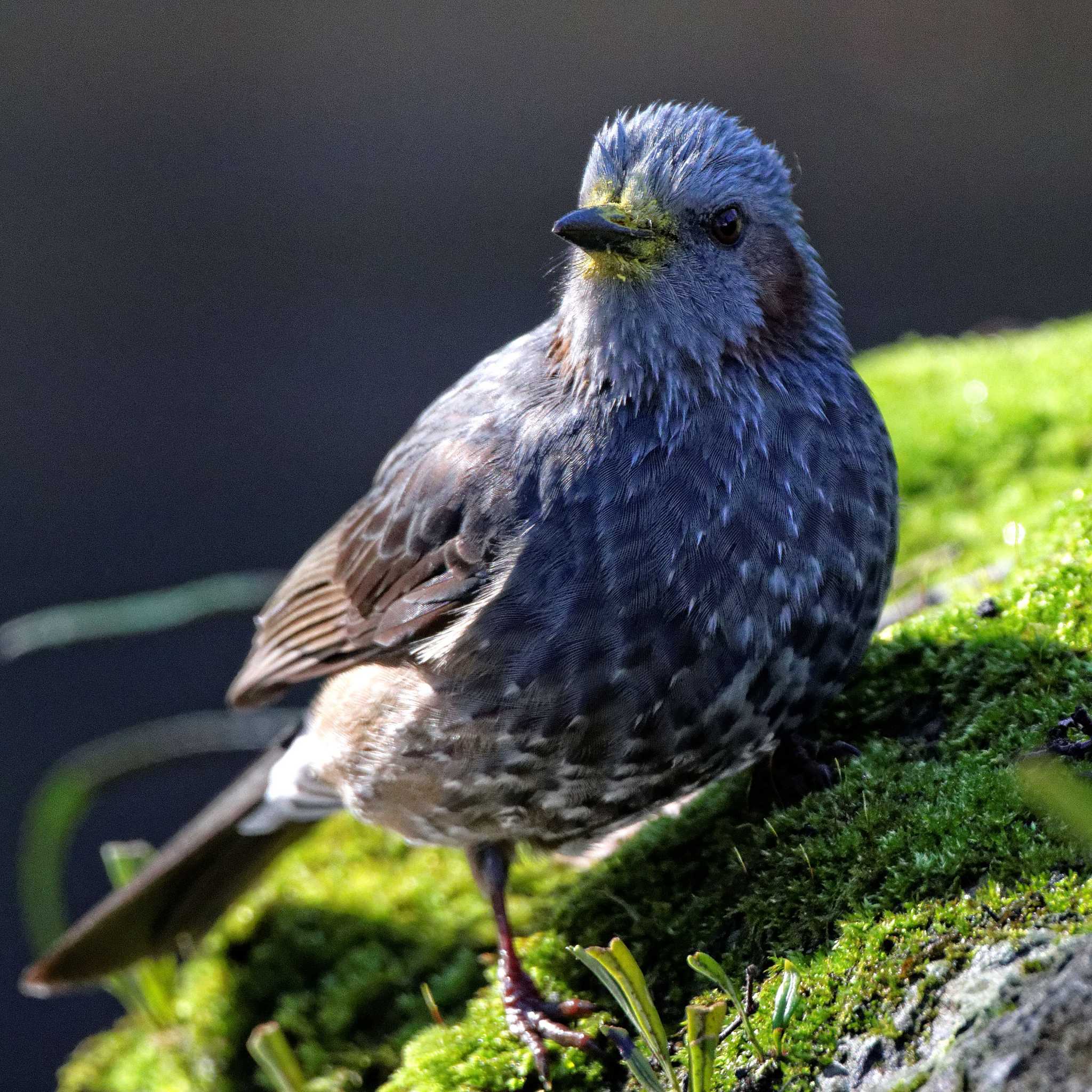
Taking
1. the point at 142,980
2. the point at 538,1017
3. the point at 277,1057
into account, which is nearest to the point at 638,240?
the point at 538,1017

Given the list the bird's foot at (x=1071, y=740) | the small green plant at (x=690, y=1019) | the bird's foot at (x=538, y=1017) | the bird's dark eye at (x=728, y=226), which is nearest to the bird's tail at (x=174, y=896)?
the bird's foot at (x=538, y=1017)

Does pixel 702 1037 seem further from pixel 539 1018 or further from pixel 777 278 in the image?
pixel 777 278

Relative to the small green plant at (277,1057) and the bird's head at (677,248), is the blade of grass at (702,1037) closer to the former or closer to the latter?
the small green plant at (277,1057)

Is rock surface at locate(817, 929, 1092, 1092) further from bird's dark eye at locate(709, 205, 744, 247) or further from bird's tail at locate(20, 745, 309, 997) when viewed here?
bird's tail at locate(20, 745, 309, 997)

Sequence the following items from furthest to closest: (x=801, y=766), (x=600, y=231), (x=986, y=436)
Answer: (x=986, y=436) → (x=801, y=766) → (x=600, y=231)

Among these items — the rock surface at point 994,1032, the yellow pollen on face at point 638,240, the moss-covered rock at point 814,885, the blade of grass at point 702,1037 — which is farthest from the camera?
the yellow pollen on face at point 638,240
